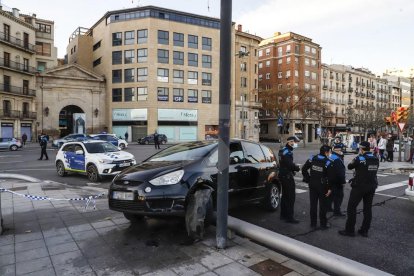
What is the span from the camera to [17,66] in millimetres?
44750

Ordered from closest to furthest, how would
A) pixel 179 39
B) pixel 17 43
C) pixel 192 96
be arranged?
pixel 17 43 < pixel 179 39 < pixel 192 96

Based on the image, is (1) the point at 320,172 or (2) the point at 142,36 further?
(2) the point at 142,36

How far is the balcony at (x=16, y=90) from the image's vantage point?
Result: 4246cm

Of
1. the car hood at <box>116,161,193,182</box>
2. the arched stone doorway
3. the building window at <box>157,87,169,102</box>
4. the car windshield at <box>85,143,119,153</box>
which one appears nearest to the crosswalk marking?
the car hood at <box>116,161,193,182</box>

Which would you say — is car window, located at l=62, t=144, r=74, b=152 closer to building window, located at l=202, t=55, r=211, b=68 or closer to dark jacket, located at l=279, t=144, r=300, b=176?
dark jacket, located at l=279, t=144, r=300, b=176

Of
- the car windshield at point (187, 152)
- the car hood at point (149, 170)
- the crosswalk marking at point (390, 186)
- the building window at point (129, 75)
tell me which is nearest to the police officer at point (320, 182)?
the car windshield at point (187, 152)

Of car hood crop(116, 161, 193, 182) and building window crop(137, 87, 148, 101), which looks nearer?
car hood crop(116, 161, 193, 182)

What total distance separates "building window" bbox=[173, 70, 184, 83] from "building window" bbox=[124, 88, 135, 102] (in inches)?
266

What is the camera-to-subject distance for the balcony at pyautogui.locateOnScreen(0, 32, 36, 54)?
43250mm

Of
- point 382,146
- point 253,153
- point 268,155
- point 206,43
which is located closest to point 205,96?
point 206,43

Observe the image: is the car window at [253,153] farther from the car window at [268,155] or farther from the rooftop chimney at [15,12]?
the rooftop chimney at [15,12]

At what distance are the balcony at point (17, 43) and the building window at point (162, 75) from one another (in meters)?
18.6

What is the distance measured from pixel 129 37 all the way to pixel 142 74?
240 inches

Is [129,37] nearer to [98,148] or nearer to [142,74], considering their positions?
[142,74]
